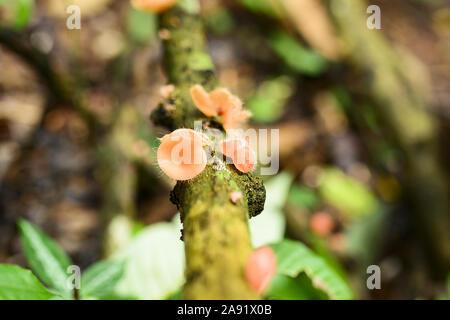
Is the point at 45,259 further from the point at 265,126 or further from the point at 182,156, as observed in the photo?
the point at 265,126

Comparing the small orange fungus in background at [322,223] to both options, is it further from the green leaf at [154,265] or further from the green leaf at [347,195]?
the green leaf at [154,265]

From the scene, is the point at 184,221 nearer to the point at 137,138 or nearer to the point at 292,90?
the point at 137,138

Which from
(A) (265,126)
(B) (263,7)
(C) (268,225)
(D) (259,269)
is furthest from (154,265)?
(B) (263,7)

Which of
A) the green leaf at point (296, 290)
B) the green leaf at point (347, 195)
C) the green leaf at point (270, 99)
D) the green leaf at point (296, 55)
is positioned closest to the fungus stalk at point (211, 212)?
the green leaf at point (296, 290)

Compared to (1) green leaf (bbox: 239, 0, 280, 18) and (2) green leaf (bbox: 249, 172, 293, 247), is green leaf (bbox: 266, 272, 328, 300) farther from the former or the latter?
(1) green leaf (bbox: 239, 0, 280, 18)

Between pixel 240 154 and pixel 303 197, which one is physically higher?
pixel 303 197
